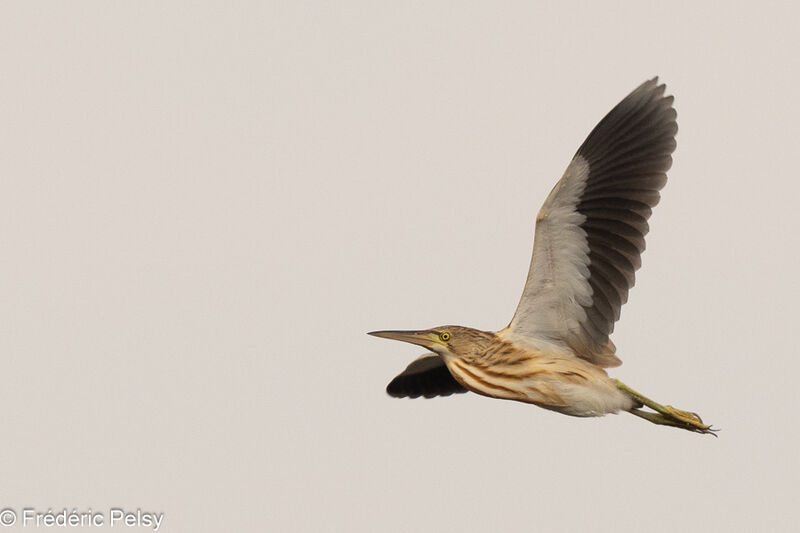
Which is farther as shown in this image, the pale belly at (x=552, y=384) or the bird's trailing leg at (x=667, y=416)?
the bird's trailing leg at (x=667, y=416)

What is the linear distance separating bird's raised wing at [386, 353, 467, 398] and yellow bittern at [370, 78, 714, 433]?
144 cm

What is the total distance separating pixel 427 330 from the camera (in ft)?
29.3

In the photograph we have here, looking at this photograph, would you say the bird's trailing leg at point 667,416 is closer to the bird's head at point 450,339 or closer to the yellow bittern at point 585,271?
the yellow bittern at point 585,271

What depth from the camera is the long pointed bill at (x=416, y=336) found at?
29.2 ft

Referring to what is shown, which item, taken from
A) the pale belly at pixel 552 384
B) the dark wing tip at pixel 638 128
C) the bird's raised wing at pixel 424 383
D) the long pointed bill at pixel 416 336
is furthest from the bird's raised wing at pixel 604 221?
the bird's raised wing at pixel 424 383

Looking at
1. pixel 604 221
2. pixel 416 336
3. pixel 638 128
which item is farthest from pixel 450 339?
pixel 638 128

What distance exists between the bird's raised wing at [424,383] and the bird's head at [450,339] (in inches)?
48.6

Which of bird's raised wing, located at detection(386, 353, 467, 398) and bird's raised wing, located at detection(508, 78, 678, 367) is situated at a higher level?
bird's raised wing, located at detection(508, 78, 678, 367)

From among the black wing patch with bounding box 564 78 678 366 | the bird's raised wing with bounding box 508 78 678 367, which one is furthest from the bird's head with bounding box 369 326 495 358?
the black wing patch with bounding box 564 78 678 366

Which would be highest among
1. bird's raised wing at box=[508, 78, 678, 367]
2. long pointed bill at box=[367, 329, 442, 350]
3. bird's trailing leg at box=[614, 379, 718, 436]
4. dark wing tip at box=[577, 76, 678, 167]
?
dark wing tip at box=[577, 76, 678, 167]

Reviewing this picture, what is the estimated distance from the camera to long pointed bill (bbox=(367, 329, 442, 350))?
8.91 m

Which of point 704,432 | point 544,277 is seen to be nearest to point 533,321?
point 544,277

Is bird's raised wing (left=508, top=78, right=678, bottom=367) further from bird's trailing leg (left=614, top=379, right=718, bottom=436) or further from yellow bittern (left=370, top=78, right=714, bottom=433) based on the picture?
bird's trailing leg (left=614, top=379, right=718, bottom=436)

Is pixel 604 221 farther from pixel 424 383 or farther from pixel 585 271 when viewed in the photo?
pixel 424 383
